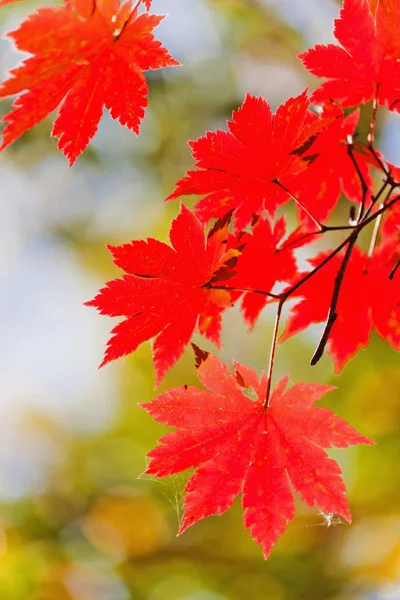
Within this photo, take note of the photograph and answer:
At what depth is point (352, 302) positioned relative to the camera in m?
1.13

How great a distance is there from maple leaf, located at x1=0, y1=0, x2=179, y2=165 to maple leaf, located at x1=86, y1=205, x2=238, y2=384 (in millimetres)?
165

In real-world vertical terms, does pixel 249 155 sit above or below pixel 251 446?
above

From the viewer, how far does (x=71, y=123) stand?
0.83 metres

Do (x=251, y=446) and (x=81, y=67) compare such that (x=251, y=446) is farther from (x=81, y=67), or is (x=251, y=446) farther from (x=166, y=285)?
(x=81, y=67)

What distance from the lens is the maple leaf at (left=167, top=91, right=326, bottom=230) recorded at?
2.65 feet

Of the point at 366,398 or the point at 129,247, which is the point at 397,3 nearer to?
the point at 129,247

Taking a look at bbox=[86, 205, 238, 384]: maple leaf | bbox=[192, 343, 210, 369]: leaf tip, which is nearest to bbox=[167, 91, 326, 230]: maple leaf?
bbox=[86, 205, 238, 384]: maple leaf

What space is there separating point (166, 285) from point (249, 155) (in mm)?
236

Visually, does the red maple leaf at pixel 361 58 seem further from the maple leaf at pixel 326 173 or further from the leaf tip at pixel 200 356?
the leaf tip at pixel 200 356

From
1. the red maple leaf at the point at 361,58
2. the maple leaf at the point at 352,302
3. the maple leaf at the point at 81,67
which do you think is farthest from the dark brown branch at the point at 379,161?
the maple leaf at the point at 81,67

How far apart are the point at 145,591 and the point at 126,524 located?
1.55 ft

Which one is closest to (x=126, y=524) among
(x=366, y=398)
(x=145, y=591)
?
(x=145, y=591)

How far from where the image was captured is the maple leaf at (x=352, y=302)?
109cm

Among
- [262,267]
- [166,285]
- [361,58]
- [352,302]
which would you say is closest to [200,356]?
[166,285]
